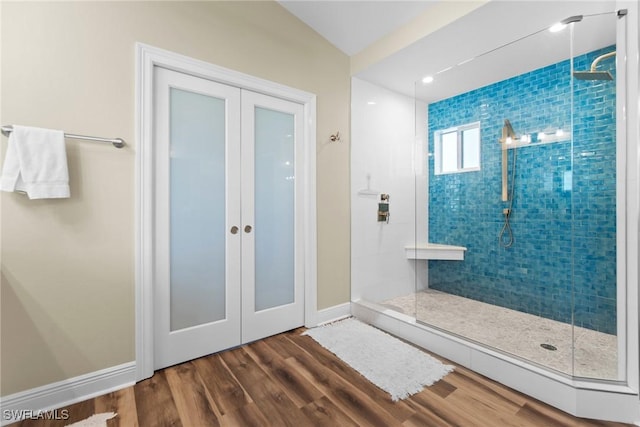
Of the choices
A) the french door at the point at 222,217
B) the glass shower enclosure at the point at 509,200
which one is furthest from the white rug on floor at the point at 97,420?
the glass shower enclosure at the point at 509,200

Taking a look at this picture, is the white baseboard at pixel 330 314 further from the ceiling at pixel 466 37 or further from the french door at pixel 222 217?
the ceiling at pixel 466 37

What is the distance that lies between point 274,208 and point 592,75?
A: 7.70 ft

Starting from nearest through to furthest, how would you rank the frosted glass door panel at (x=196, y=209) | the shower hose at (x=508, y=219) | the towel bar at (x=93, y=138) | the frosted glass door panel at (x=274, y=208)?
1. the towel bar at (x=93, y=138)
2. the frosted glass door panel at (x=196, y=209)
3. the frosted glass door panel at (x=274, y=208)
4. the shower hose at (x=508, y=219)

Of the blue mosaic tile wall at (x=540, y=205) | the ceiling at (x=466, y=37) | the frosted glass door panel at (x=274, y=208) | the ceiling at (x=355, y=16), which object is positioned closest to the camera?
the blue mosaic tile wall at (x=540, y=205)

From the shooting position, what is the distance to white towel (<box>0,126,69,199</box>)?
4.42 ft

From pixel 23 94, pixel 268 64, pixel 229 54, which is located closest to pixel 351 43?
pixel 268 64

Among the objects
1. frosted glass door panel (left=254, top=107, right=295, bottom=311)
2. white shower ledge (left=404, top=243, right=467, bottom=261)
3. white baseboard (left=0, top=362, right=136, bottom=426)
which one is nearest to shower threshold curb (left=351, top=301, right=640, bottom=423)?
white shower ledge (left=404, top=243, right=467, bottom=261)

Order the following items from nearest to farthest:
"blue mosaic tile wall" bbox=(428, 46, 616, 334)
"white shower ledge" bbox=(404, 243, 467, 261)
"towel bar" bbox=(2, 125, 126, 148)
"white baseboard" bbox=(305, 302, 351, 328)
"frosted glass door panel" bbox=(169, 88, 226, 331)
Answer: "towel bar" bbox=(2, 125, 126, 148)
"blue mosaic tile wall" bbox=(428, 46, 616, 334)
"frosted glass door panel" bbox=(169, 88, 226, 331)
"white baseboard" bbox=(305, 302, 351, 328)
"white shower ledge" bbox=(404, 243, 467, 261)

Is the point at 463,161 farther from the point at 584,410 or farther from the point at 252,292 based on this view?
the point at 252,292

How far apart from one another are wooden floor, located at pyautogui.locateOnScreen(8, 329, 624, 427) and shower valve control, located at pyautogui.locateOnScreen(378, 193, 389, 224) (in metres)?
1.60

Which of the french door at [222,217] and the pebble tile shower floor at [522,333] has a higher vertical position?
the french door at [222,217]

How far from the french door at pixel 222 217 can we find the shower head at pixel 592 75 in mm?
2016

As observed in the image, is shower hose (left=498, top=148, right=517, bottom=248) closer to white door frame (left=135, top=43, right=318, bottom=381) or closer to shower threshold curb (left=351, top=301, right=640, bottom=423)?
shower threshold curb (left=351, top=301, right=640, bottom=423)

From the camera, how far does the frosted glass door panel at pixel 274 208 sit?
2.29 metres
